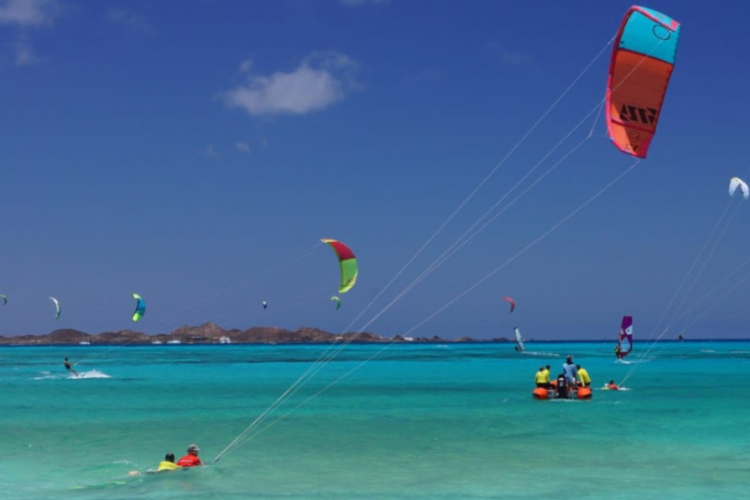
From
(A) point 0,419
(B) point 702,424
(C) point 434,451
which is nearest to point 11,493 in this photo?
(C) point 434,451

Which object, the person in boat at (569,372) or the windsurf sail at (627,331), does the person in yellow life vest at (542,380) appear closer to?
the person in boat at (569,372)

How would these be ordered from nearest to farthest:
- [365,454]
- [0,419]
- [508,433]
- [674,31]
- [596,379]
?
[674,31] → [365,454] → [508,433] → [0,419] → [596,379]

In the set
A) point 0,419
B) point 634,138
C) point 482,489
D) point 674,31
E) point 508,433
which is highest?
point 674,31

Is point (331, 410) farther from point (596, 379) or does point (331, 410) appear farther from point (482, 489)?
point (596, 379)

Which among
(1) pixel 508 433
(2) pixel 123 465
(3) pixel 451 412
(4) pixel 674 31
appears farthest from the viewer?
A: (3) pixel 451 412

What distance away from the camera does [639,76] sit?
12547 millimetres

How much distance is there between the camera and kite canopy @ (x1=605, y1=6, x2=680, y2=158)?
40.3 feet

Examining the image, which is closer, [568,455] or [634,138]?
[634,138]

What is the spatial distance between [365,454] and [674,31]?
939cm

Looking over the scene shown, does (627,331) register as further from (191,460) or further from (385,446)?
(191,460)

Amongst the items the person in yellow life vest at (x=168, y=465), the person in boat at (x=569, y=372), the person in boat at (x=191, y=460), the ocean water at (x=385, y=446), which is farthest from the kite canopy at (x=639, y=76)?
the person in boat at (x=569, y=372)

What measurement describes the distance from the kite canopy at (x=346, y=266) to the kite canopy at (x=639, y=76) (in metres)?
17.5

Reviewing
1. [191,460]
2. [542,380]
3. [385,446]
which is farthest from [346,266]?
[191,460]

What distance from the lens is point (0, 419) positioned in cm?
2355
